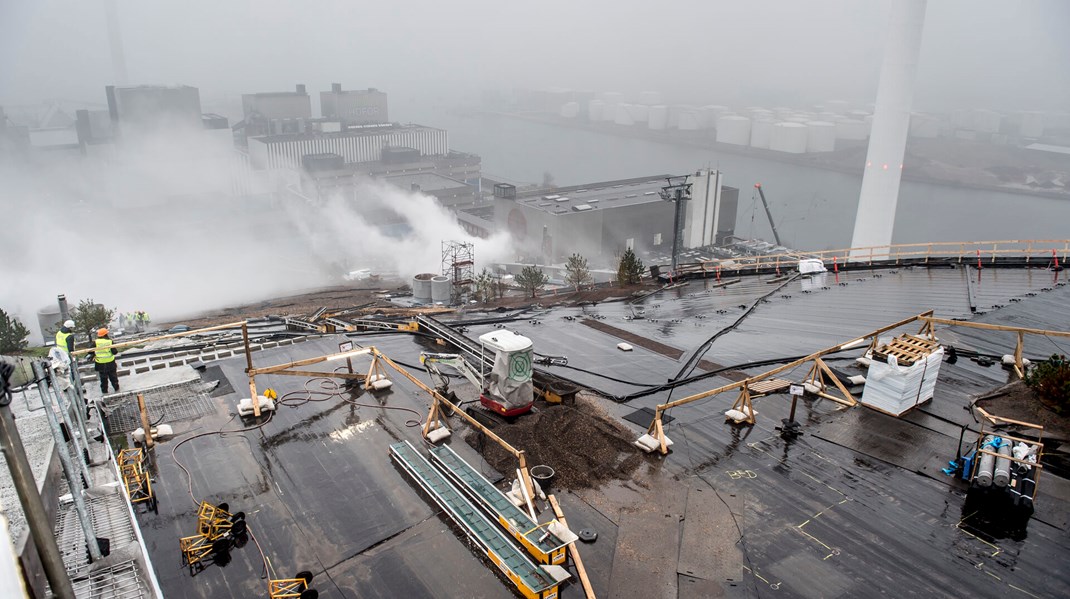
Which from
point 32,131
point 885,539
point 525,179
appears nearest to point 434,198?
point 525,179

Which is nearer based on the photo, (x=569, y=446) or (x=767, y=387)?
(x=569, y=446)

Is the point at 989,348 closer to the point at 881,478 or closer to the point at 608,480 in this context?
the point at 881,478

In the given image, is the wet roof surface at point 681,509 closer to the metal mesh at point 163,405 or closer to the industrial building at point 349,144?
the metal mesh at point 163,405

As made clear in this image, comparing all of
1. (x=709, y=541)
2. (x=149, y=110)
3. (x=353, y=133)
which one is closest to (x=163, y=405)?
(x=709, y=541)

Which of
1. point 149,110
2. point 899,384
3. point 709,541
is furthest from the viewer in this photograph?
point 149,110

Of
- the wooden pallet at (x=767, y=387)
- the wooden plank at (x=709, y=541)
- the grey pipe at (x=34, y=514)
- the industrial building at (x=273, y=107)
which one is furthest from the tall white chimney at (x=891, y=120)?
the industrial building at (x=273, y=107)

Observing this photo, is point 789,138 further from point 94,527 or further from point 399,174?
point 94,527
